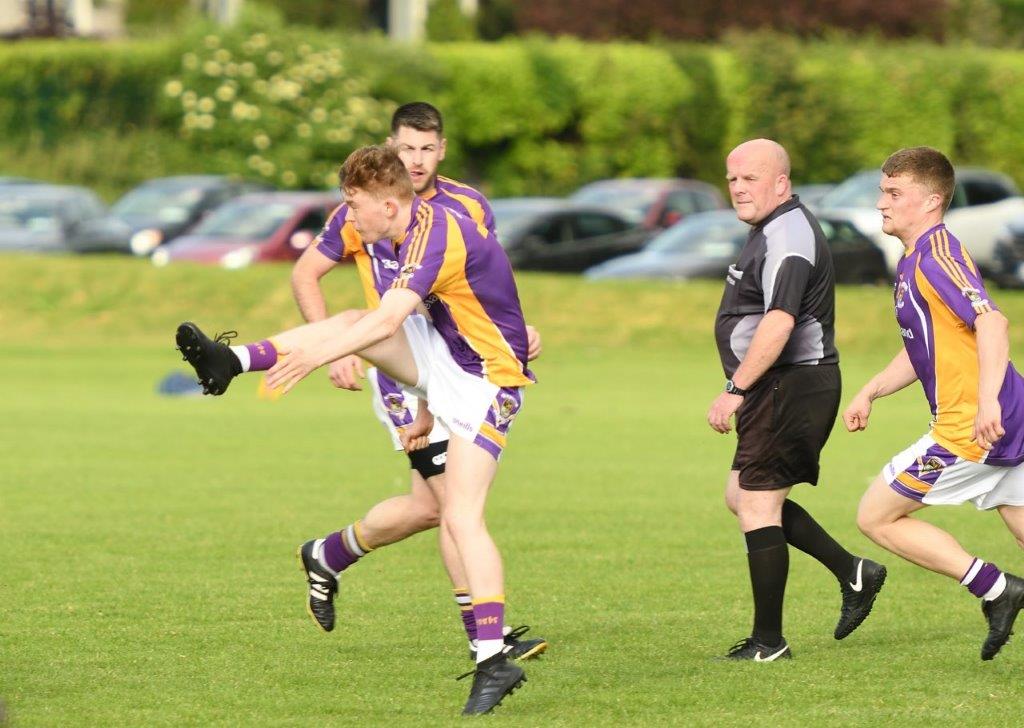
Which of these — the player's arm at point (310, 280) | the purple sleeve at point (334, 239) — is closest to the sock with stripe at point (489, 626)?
the player's arm at point (310, 280)

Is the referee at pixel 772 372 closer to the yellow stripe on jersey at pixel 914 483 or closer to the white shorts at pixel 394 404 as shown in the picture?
the yellow stripe on jersey at pixel 914 483

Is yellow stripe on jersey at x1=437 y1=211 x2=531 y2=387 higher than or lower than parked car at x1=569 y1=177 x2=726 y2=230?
higher

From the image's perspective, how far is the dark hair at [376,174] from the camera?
7.04 metres

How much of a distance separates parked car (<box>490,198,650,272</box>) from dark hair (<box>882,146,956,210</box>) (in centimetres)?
2249

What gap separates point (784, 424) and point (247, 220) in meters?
24.1

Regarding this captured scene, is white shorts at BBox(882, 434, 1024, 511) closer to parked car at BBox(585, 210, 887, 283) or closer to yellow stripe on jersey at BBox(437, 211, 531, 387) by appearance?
yellow stripe on jersey at BBox(437, 211, 531, 387)

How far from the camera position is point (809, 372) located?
7852 mm

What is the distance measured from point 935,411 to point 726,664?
1285mm

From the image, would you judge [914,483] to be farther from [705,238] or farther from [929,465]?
[705,238]


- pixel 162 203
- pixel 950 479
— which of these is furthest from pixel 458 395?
pixel 162 203

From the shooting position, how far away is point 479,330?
24.1 feet

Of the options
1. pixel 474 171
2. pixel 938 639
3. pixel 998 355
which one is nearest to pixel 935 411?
pixel 998 355

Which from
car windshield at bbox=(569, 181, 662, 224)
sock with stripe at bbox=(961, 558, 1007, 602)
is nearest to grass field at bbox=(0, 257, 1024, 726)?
sock with stripe at bbox=(961, 558, 1007, 602)

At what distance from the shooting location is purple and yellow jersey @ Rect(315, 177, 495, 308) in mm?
8156
